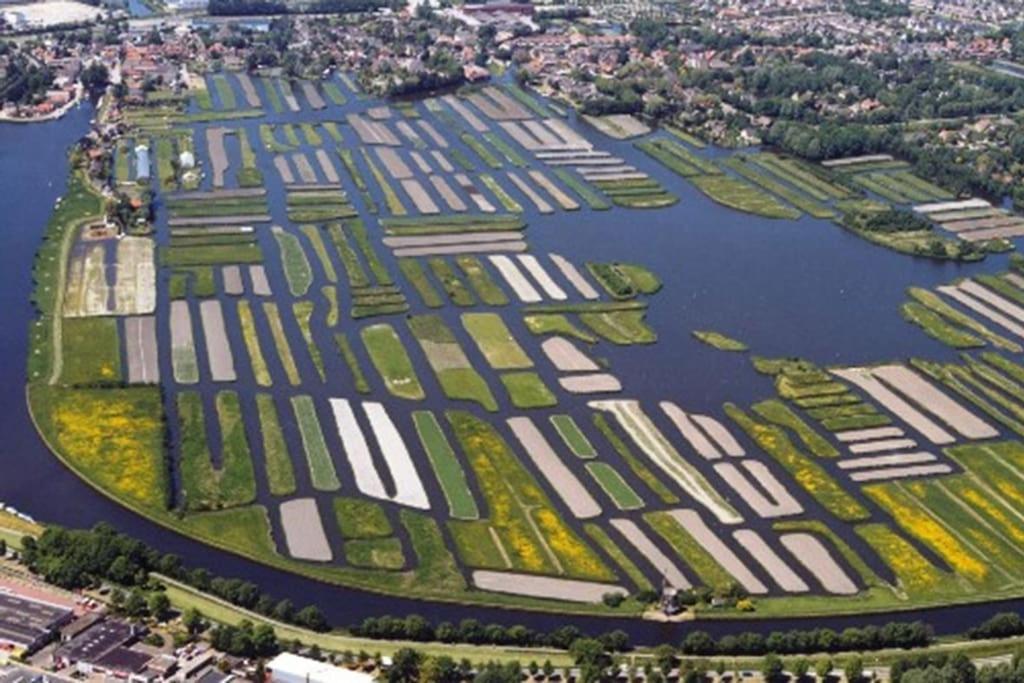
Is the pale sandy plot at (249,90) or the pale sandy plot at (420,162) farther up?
the pale sandy plot at (420,162)

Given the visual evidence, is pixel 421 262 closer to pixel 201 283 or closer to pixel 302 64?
pixel 201 283

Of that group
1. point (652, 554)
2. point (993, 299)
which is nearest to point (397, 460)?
point (652, 554)

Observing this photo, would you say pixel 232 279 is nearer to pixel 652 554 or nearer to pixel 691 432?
pixel 691 432

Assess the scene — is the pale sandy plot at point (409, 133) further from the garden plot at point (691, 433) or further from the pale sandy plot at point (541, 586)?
the pale sandy plot at point (541, 586)

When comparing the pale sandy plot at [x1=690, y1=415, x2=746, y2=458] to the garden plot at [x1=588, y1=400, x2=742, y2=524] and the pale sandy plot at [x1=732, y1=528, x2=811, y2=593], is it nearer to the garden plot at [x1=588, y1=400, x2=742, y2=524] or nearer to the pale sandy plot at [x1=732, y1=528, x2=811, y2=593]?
the garden plot at [x1=588, y1=400, x2=742, y2=524]

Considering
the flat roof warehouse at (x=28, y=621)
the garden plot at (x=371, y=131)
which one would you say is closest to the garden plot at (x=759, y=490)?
the flat roof warehouse at (x=28, y=621)

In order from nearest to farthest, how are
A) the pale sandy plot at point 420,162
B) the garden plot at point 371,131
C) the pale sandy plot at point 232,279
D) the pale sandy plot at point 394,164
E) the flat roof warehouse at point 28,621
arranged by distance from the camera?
the flat roof warehouse at point 28,621 → the pale sandy plot at point 232,279 → the pale sandy plot at point 394,164 → the pale sandy plot at point 420,162 → the garden plot at point 371,131

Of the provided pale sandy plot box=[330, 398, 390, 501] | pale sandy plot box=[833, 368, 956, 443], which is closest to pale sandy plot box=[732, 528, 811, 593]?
pale sandy plot box=[833, 368, 956, 443]
